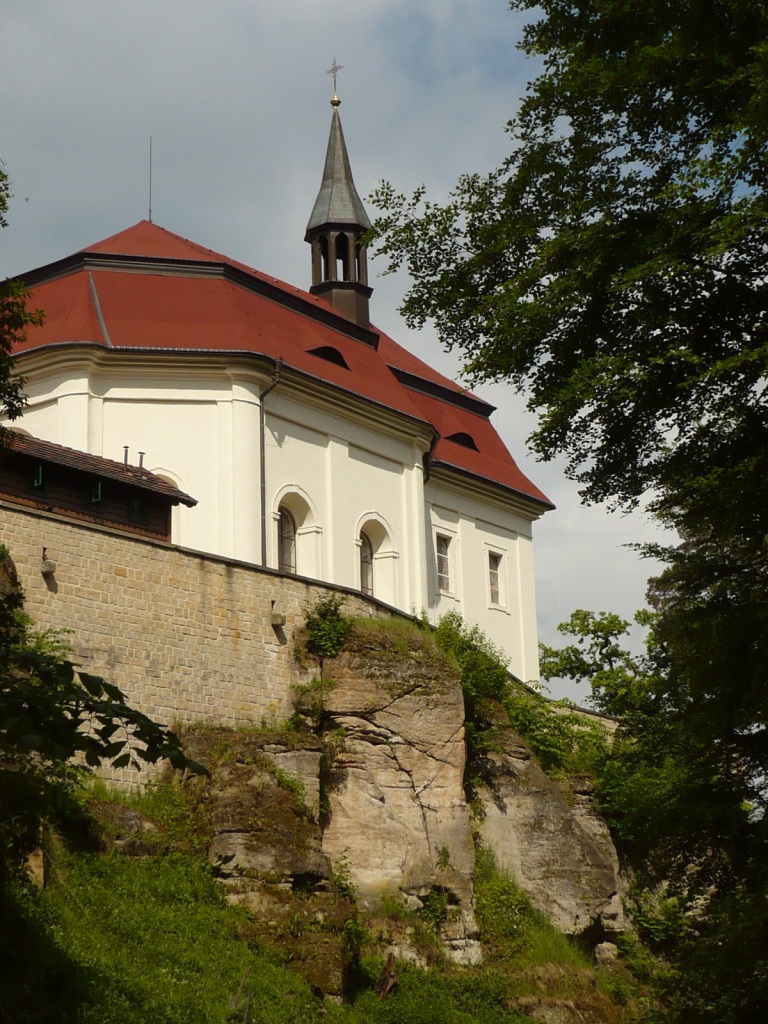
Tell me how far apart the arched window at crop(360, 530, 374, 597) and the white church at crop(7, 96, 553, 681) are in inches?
1.7

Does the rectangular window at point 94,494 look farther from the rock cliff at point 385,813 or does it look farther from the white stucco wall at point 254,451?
the white stucco wall at point 254,451

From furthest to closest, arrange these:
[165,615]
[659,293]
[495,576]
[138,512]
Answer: [495,576]
[138,512]
[165,615]
[659,293]

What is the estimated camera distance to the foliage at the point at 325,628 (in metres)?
23.7

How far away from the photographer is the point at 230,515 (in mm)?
28297

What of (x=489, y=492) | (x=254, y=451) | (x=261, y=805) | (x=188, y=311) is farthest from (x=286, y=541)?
(x=261, y=805)

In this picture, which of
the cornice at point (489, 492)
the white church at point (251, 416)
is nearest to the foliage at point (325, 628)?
the white church at point (251, 416)

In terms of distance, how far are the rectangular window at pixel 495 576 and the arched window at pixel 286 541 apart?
28.8 feet

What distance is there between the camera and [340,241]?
4084 centimetres

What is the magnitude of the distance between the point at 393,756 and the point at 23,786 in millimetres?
15148

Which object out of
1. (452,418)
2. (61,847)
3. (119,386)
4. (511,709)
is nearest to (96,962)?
(61,847)

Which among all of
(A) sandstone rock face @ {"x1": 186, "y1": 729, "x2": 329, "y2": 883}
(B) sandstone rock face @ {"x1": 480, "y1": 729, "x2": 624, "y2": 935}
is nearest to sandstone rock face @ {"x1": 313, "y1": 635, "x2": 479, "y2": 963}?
(A) sandstone rock face @ {"x1": 186, "y1": 729, "x2": 329, "y2": 883}

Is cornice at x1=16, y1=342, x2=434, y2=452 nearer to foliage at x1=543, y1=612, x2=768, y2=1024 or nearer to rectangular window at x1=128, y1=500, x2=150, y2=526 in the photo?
rectangular window at x1=128, y1=500, x2=150, y2=526

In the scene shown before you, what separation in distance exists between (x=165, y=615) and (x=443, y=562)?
15168 mm

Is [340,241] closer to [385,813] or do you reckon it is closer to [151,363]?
[151,363]
